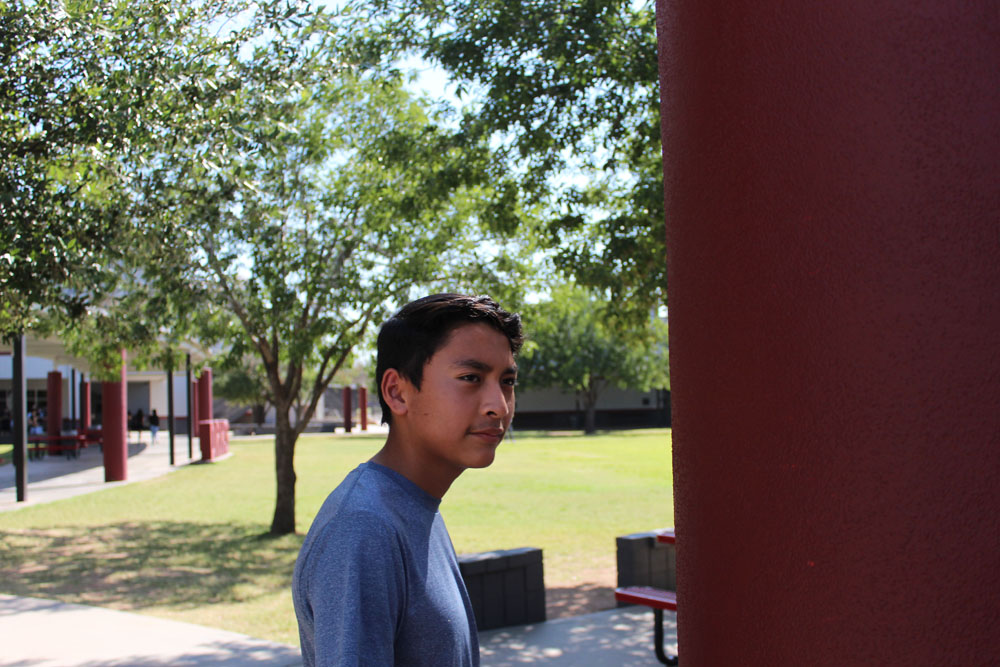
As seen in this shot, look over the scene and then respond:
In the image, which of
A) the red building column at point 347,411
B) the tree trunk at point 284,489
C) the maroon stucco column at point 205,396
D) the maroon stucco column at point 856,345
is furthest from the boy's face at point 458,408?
the red building column at point 347,411

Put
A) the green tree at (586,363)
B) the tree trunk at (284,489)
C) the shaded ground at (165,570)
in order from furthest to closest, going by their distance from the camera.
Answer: the green tree at (586,363) < the tree trunk at (284,489) < the shaded ground at (165,570)

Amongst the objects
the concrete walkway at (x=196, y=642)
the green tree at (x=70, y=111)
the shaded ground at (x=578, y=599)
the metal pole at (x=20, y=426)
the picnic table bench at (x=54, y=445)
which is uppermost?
the green tree at (x=70, y=111)

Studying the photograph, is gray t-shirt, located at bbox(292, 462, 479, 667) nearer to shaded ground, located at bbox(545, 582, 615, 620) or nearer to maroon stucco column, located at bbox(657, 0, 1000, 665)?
maroon stucco column, located at bbox(657, 0, 1000, 665)

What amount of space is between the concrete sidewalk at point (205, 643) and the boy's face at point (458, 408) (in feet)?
16.0

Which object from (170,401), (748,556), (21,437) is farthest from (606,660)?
(170,401)

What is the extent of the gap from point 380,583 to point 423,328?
21.2 inches

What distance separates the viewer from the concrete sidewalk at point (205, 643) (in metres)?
6.46

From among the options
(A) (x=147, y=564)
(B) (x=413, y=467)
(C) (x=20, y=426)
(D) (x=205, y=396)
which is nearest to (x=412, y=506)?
(B) (x=413, y=467)

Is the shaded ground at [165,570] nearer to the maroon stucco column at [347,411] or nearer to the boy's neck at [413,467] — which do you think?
the boy's neck at [413,467]

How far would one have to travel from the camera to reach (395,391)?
1891 millimetres

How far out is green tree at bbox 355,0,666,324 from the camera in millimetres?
8320

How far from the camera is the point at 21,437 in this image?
16.9 m

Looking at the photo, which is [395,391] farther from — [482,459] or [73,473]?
[73,473]

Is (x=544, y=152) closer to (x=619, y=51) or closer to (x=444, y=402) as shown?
(x=619, y=51)
